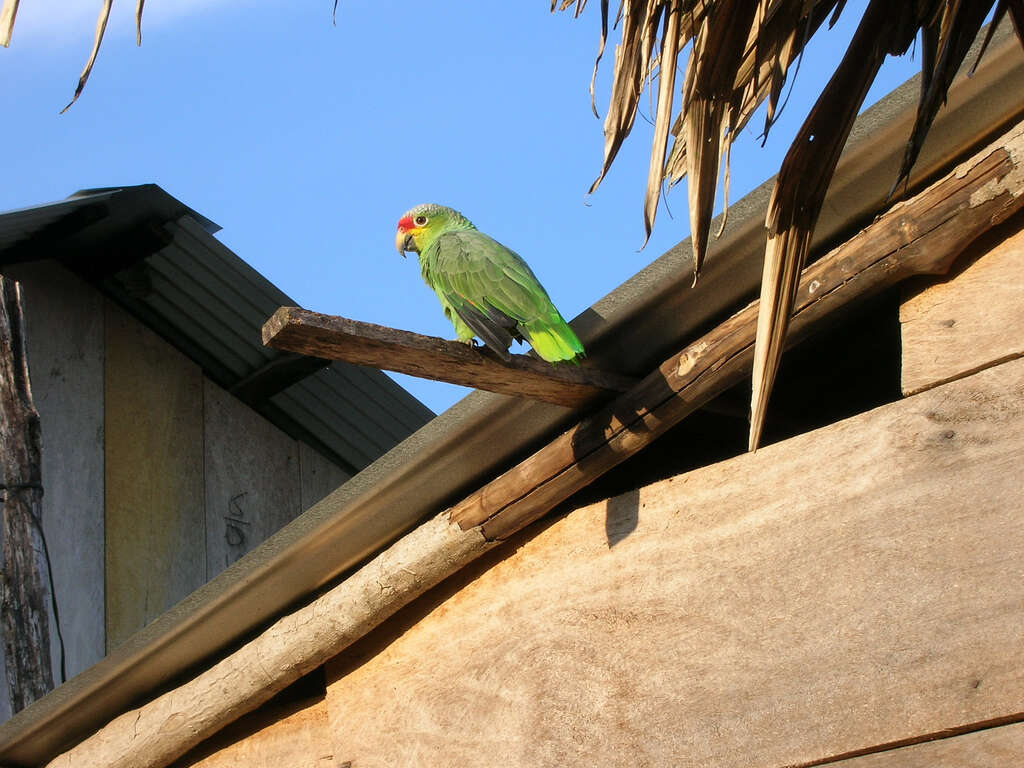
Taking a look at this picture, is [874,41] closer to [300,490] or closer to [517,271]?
[517,271]

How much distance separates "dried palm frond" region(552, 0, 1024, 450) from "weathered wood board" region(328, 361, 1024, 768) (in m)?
0.80

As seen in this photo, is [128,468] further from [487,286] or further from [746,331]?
[746,331]

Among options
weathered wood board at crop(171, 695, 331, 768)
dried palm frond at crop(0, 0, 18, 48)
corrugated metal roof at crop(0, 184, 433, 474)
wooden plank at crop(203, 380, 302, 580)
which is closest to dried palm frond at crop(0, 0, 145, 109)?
dried palm frond at crop(0, 0, 18, 48)

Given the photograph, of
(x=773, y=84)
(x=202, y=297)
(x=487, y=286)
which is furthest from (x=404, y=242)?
(x=773, y=84)

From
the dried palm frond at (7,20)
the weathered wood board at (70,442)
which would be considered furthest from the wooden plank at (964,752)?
the weathered wood board at (70,442)

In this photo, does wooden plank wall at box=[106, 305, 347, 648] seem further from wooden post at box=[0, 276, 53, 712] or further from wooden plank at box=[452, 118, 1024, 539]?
wooden plank at box=[452, 118, 1024, 539]

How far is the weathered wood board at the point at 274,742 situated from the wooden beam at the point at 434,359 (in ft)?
4.52

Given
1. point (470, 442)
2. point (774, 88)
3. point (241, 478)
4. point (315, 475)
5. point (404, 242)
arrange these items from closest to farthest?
point (774, 88) < point (470, 442) < point (404, 242) < point (241, 478) < point (315, 475)

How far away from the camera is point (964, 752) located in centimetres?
250

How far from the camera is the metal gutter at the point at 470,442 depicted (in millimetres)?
2801

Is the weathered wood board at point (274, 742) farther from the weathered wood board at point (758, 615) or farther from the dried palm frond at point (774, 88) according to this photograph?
the dried palm frond at point (774, 88)

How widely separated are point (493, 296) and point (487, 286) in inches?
2.5

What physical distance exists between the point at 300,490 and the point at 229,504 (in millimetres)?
459

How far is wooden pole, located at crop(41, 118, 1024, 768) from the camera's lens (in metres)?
2.73
